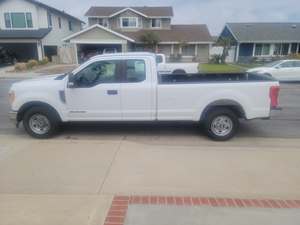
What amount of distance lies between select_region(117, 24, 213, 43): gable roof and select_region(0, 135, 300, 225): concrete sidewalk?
99.2ft

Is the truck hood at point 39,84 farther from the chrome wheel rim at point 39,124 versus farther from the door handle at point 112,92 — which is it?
the door handle at point 112,92

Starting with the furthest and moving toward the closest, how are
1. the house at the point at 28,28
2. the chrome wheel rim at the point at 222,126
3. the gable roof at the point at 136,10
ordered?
the gable roof at the point at 136,10, the house at the point at 28,28, the chrome wheel rim at the point at 222,126

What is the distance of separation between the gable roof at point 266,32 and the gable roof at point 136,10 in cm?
952

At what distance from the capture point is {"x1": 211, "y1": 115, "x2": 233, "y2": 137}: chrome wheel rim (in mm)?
6352

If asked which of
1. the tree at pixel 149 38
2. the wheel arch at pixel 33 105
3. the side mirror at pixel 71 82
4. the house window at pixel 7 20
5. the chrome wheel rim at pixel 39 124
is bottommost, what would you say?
the chrome wheel rim at pixel 39 124

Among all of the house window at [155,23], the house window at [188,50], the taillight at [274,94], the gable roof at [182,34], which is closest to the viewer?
the taillight at [274,94]

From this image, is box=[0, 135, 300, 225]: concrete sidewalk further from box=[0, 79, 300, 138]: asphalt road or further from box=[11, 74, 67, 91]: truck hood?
box=[11, 74, 67, 91]: truck hood

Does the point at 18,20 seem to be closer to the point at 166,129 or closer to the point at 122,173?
the point at 166,129

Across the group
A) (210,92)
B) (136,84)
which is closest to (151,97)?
(136,84)

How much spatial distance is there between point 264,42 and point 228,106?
34.2 m

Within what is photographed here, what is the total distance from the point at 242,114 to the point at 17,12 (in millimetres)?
33548

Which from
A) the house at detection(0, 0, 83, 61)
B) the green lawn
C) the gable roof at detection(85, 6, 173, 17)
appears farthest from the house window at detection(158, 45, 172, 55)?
the house at detection(0, 0, 83, 61)

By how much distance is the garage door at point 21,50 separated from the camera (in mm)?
34938

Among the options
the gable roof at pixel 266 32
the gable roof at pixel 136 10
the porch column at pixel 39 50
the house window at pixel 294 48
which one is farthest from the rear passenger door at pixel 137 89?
the house window at pixel 294 48
